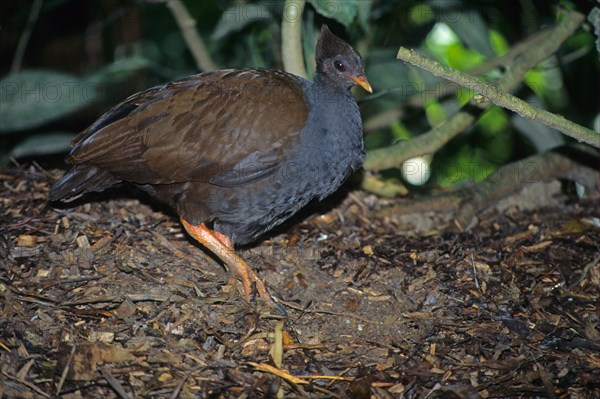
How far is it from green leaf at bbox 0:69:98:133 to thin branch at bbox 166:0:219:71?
3.53 ft

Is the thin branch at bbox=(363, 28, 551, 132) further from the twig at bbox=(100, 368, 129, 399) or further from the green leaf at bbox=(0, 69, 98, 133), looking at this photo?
the twig at bbox=(100, 368, 129, 399)

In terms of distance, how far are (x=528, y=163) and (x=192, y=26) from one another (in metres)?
3.22

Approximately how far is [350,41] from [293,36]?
957 mm

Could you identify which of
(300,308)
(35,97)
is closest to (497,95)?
(300,308)

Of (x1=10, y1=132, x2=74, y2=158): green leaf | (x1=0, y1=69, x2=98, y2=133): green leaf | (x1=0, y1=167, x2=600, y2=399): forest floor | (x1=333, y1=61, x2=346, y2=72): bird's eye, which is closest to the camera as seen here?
(x1=0, y1=167, x2=600, y2=399): forest floor

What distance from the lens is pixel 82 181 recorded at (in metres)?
4.79

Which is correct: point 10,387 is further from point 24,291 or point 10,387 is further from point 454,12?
point 454,12

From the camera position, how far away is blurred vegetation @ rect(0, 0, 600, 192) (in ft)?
19.9

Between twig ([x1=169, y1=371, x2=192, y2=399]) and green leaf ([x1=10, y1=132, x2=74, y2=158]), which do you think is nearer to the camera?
twig ([x1=169, y1=371, x2=192, y2=399])

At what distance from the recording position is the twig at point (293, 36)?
5.29m

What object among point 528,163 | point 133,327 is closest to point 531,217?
point 528,163

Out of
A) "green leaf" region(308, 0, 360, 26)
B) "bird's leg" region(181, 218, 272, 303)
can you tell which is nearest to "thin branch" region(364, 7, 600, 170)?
"green leaf" region(308, 0, 360, 26)

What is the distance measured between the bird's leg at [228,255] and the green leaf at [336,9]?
1710mm

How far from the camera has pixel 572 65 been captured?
7.34 m
